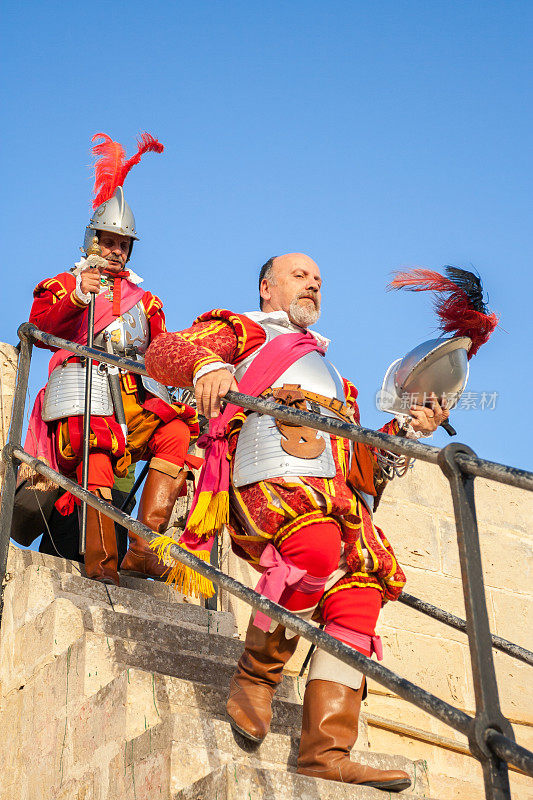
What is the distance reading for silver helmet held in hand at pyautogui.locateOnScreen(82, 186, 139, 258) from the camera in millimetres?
5176

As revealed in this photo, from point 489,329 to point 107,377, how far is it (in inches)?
80.0

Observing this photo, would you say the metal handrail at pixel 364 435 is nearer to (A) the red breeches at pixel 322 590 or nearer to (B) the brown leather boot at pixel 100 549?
(A) the red breeches at pixel 322 590

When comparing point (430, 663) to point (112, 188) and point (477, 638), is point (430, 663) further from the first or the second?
point (477, 638)

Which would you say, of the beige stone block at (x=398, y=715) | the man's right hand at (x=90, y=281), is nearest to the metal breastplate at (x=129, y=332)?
the man's right hand at (x=90, y=281)

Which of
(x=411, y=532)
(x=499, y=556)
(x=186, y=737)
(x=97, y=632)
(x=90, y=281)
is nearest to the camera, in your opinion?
(x=186, y=737)

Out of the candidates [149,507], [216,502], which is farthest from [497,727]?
[149,507]

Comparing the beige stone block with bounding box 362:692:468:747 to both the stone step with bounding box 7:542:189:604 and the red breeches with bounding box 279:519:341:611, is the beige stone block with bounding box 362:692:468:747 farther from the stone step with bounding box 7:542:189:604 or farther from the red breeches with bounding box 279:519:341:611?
the red breeches with bounding box 279:519:341:611

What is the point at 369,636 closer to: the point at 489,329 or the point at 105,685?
the point at 105,685

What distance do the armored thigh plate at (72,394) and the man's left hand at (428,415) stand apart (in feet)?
5.55

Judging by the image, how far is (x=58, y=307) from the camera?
187 inches

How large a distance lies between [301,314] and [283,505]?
3.08 ft

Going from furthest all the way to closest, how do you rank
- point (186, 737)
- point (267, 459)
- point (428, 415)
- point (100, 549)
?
point (100, 549) < point (428, 415) < point (267, 459) < point (186, 737)

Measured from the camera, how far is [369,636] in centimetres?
328

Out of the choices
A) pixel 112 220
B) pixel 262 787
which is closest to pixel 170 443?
pixel 112 220
